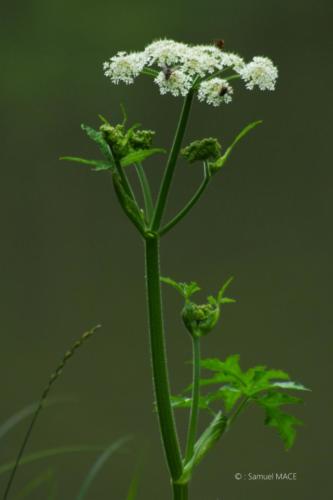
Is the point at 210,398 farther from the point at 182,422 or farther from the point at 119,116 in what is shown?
the point at 119,116

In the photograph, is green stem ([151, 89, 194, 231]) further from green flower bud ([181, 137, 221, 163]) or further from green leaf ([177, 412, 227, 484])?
green leaf ([177, 412, 227, 484])

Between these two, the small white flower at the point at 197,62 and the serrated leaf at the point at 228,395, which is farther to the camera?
the serrated leaf at the point at 228,395

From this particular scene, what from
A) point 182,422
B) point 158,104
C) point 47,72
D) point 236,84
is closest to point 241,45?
point 236,84

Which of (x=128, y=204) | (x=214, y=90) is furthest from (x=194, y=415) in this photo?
(x=214, y=90)

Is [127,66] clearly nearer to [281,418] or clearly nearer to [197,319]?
[197,319]

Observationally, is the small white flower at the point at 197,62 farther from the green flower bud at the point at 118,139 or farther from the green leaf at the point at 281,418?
the green leaf at the point at 281,418

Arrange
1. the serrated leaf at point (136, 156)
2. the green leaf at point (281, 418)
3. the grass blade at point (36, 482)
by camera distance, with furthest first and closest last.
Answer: the grass blade at point (36, 482)
the green leaf at point (281, 418)
the serrated leaf at point (136, 156)

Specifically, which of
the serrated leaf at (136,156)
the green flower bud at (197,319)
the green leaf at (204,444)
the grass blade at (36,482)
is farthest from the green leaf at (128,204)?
the grass blade at (36,482)
